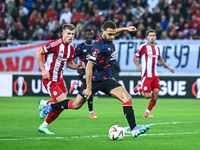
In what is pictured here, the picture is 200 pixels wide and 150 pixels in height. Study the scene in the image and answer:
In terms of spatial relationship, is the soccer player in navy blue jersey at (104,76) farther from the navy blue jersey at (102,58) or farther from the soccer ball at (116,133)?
the soccer ball at (116,133)

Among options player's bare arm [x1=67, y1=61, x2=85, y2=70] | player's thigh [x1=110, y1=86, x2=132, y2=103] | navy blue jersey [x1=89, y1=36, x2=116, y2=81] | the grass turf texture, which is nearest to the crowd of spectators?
the grass turf texture

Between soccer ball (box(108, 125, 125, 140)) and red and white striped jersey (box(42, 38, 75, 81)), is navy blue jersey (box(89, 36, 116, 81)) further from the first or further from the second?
red and white striped jersey (box(42, 38, 75, 81))

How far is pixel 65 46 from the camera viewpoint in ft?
31.4

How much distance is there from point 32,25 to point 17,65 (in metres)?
2.76

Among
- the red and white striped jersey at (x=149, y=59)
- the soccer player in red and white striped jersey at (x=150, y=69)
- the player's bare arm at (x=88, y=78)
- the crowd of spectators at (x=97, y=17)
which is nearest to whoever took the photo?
the player's bare arm at (x=88, y=78)

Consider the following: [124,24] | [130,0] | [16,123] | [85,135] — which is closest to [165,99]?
[124,24]

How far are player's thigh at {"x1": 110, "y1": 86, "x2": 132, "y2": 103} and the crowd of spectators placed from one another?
11838 millimetres

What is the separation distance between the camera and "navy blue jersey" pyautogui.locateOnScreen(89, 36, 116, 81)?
312 inches

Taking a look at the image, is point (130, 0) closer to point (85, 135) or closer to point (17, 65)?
point (17, 65)

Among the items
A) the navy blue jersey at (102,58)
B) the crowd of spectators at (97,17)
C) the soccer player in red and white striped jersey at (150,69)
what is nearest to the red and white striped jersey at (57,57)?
the navy blue jersey at (102,58)

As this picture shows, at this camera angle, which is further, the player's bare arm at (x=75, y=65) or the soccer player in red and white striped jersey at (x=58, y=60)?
the player's bare arm at (x=75, y=65)

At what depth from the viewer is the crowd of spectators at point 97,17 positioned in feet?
66.0

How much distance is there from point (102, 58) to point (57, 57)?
1.77 meters

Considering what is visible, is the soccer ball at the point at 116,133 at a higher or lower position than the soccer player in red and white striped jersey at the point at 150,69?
lower
